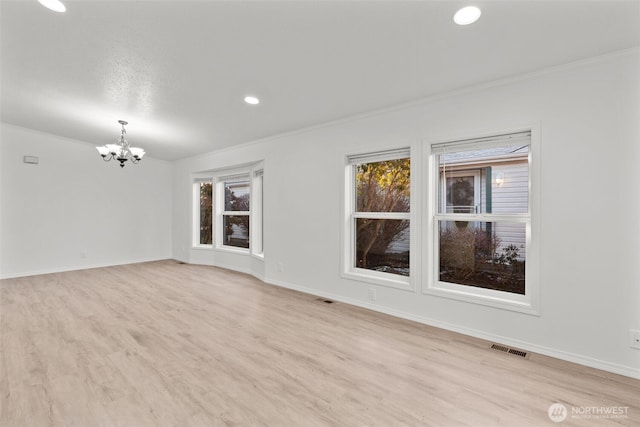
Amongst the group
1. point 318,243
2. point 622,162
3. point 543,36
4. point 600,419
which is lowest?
point 600,419

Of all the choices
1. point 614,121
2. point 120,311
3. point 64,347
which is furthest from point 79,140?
point 614,121

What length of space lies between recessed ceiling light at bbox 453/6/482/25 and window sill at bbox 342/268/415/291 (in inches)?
95.6

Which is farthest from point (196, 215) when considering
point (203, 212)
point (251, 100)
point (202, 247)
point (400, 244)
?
point (400, 244)

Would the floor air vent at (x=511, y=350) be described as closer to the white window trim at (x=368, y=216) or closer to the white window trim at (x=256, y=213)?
the white window trim at (x=368, y=216)

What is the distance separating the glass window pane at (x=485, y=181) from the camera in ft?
9.02

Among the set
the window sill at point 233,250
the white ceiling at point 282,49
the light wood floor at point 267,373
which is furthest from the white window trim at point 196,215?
the light wood floor at point 267,373

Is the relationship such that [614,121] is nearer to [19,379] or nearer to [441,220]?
[441,220]

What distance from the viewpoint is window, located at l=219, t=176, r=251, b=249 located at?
587 centimetres

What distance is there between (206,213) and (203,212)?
11 cm

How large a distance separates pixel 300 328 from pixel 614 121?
3187mm

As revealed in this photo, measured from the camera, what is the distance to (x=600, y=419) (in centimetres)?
175

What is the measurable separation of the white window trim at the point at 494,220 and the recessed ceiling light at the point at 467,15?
45.7 inches

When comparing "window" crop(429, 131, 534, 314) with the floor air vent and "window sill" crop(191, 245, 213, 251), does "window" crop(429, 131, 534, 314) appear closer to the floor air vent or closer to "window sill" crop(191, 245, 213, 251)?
the floor air vent

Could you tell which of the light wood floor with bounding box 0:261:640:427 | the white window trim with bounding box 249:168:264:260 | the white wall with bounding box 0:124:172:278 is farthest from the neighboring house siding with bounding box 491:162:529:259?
the white wall with bounding box 0:124:172:278
